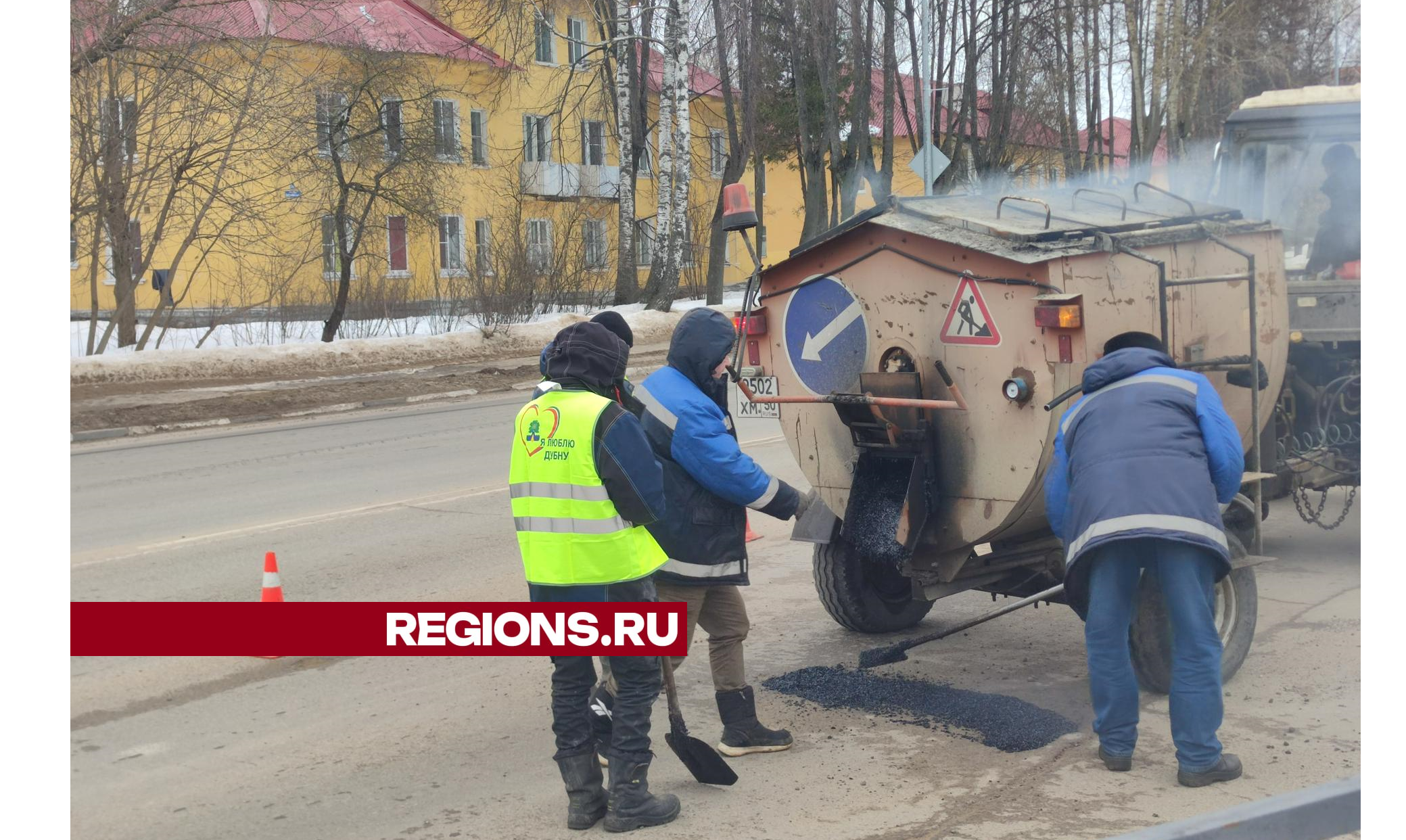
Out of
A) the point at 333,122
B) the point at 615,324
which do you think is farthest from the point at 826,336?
the point at 333,122

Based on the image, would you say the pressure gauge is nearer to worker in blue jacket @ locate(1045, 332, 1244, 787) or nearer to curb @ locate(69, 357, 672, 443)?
worker in blue jacket @ locate(1045, 332, 1244, 787)

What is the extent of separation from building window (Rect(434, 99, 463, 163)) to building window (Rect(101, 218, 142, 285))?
850 centimetres

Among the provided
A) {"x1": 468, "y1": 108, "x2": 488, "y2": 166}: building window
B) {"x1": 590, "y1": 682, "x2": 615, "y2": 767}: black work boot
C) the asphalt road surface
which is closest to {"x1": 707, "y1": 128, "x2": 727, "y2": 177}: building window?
{"x1": 468, "y1": 108, "x2": 488, "y2": 166}: building window

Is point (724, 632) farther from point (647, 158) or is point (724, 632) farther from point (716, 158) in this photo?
point (716, 158)

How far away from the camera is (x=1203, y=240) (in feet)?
19.9

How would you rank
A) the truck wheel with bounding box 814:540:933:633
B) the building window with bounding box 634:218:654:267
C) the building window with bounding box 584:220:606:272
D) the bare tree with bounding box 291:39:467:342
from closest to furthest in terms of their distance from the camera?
the truck wheel with bounding box 814:540:933:633 → the bare tree with bounding box 291:39:467:342 → the building window with bounding box 634:218:654:267 → the building window with bounding box 584:220:606:272

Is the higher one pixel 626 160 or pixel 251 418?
pixel 626 160

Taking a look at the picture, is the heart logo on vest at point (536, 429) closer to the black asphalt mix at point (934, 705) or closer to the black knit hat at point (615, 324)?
the black knit hat at point (615, 324)

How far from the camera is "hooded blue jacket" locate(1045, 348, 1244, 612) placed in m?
4.71

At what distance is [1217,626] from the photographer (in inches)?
225

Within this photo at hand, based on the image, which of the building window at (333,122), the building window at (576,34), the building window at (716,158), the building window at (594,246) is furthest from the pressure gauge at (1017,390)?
the building window at (716,158)

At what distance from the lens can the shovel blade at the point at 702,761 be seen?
4.89 m

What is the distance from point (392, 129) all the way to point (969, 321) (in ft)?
78.8

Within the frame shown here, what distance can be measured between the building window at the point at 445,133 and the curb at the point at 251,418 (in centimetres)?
1008
